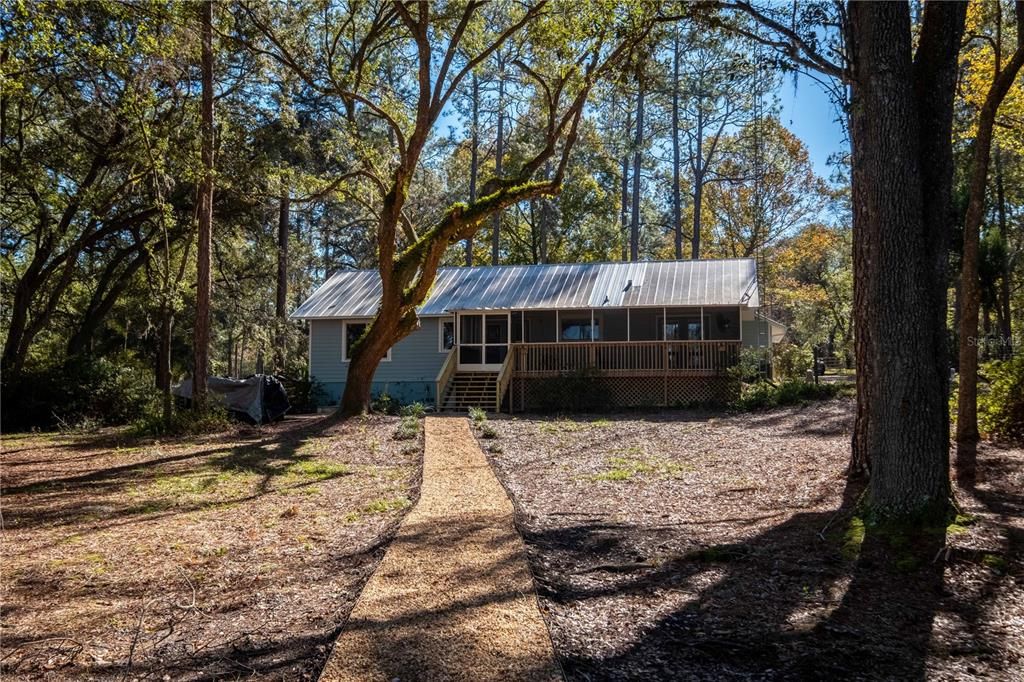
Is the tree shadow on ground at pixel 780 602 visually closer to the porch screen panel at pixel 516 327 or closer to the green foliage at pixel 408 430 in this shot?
the green foliage at pixel 408 430

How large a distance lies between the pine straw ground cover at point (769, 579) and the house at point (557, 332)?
1148 cm

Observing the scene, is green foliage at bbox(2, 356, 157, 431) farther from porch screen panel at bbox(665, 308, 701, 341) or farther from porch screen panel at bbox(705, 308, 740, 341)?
porch screen panel at bbox(705, 308, 740, 341)

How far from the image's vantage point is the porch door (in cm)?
2167

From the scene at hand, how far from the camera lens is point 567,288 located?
73.1ft

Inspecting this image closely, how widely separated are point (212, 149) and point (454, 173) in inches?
914

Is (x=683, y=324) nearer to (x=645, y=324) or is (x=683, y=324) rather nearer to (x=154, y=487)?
(x=645, y=324)

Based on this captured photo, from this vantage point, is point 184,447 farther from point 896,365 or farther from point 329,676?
point 896,365

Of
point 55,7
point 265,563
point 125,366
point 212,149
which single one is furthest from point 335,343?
point 265,563

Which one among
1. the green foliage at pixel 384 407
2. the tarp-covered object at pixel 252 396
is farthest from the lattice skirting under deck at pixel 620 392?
the tarp-covered object at pixel 252 396

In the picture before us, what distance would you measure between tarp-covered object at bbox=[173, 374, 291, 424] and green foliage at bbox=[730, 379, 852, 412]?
39.2ft

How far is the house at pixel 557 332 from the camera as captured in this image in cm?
1952

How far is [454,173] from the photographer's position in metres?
35.6

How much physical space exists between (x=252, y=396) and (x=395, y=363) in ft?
20.6

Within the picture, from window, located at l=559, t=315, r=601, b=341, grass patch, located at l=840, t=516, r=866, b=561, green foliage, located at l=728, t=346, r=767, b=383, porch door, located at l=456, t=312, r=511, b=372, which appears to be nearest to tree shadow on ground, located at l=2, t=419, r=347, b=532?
grass patch, located at l=840, t=516, r=866, b=561
